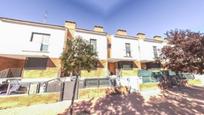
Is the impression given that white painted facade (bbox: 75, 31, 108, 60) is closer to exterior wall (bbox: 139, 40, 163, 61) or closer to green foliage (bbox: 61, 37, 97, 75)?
exterior wall (bbox: 139, 40, 163, 61)

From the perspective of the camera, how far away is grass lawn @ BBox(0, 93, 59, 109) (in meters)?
9.04

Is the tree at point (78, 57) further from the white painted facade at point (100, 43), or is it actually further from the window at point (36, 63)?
the white painted facade at point (100, 43)

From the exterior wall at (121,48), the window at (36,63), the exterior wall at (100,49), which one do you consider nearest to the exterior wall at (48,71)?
the window at (36,63)

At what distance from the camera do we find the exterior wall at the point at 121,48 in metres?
19.3

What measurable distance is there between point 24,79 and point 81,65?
350 inches

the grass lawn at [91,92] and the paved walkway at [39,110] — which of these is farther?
the grass lawn at [91,92]

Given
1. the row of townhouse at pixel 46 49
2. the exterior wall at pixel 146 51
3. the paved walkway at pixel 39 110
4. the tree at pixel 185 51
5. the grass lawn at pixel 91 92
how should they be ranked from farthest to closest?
the exterior wall at pixel 146 51
the row of townhouse at pixel 46 49
the tree at pixel 185 51
the grass lawn at pixel 91 92
the paved walkway at pixel 39 110

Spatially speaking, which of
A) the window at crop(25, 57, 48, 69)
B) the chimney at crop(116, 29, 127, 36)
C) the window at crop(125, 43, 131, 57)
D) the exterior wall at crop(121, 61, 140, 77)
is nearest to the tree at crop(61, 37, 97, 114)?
the window at crop(25, 57, 48, 69)

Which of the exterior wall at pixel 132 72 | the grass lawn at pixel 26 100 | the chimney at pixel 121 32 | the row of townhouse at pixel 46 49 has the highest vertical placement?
the chimney at pixel 121 32

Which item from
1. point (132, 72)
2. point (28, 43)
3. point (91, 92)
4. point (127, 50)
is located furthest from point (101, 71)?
point (28, 43)

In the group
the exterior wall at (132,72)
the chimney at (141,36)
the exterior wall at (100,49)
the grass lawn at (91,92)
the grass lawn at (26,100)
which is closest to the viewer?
the grass lawn at (26,100)

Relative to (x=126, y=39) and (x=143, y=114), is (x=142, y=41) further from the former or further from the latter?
(x=143, y=114)

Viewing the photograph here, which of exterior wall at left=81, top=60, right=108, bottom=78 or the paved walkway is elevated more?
exterior wall at left=81, top=60, right=108, bottom=78

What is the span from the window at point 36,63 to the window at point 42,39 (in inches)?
51.0
